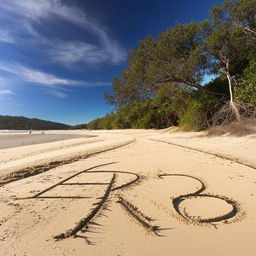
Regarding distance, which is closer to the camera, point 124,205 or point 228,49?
point 124,205

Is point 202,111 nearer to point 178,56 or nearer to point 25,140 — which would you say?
point 178,56

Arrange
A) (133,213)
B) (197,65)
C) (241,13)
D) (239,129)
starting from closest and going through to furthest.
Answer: (133,213) < (239,129) < (241,13) < (197,65)

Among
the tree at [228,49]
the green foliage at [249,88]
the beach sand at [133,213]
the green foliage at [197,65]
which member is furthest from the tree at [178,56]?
the beach sand at [133,213]

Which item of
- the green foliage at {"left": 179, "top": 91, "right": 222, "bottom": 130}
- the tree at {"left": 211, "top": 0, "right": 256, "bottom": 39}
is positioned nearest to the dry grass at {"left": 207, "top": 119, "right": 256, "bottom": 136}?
the green foliage at {"left": 179, "top": 91, "right": 222, "bottom": 130}

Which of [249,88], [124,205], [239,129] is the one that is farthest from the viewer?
[249,88]

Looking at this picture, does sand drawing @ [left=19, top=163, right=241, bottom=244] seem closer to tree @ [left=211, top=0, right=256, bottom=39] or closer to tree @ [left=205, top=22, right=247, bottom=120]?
tree @ [left=205, top=22, right=247, bottom=120]

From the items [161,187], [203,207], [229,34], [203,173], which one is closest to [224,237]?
[203,207]

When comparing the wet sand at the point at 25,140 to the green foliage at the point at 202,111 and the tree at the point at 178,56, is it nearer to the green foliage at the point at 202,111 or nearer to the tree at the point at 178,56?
the tree at the point at 178,56

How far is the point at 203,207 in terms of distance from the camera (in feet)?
7.68

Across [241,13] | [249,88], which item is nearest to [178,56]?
[241,13]

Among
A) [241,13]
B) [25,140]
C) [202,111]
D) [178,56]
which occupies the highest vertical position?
[241,13]

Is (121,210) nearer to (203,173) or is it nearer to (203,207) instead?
(203,207)

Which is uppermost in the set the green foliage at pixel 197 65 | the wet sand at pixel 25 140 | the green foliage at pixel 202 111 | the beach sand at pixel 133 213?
the green foliage at pixel 197 65

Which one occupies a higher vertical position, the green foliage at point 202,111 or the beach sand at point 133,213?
the green foliage at point 202,111
